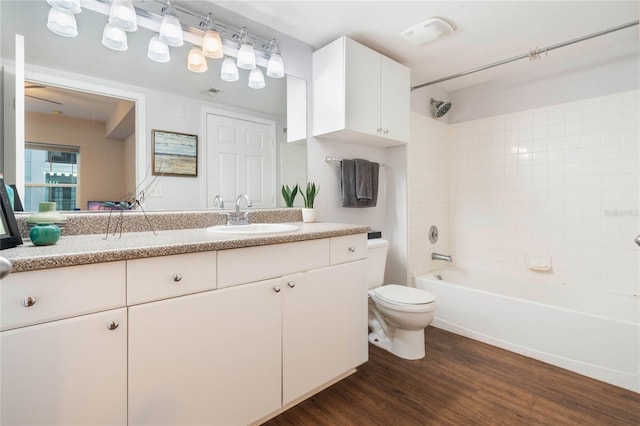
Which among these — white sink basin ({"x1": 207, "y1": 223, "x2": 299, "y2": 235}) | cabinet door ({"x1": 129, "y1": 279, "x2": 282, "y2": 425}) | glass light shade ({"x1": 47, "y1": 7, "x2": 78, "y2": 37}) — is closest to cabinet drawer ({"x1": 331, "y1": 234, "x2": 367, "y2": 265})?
white sink basin ({"x1": 207, "y1": 223, "x2": 299, "y2": 235})

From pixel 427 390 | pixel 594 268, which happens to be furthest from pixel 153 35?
pixel 594 268

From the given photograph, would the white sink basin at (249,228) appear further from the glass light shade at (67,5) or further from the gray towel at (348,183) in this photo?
the glass light shade at (67,5)

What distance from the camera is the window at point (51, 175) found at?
4.16 feet

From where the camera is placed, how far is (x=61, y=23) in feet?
4.28

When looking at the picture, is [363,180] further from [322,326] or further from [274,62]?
[322,326]

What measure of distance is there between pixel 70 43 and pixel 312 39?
4.51 ft

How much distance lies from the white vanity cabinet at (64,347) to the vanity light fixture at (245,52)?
1.39 meters

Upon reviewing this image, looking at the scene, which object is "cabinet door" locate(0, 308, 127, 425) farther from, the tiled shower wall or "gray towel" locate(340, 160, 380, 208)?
the tiled shower wall

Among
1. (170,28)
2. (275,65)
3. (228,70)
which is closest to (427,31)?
(275,65)

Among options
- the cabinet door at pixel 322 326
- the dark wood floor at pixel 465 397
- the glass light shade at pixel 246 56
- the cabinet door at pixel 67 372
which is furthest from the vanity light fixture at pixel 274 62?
the dark wood floor at pixel 465 397

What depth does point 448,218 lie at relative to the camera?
10.4ft

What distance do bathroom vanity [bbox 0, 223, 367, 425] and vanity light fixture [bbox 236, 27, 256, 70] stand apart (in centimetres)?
114

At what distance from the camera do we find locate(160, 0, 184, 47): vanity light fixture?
1.52m

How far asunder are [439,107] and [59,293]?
10.1 feet
